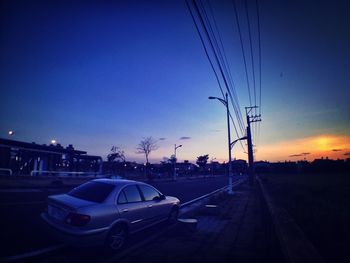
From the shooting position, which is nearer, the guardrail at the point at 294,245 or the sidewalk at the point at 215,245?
the guardrail at the point at 294,245

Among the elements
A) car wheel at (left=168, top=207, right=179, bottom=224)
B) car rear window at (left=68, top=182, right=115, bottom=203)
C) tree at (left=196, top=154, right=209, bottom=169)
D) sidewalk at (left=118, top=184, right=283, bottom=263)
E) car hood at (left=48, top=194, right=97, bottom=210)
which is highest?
tree at (left=196, top=154, right=209, bottom=169)

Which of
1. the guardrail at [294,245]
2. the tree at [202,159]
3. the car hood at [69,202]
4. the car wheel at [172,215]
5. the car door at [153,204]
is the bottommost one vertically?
the car wheel at [172,215]

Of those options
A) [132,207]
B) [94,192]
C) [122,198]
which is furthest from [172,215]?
[94,192]

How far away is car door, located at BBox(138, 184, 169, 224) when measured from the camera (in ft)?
23.5

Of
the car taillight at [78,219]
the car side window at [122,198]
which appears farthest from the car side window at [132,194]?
A: the car taillight at [78,219]

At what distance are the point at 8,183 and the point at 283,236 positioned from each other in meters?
23.2

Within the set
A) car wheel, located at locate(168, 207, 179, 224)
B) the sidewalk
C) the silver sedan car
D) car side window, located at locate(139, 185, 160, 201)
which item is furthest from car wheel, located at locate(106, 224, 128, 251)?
car wheel, located at locate(168, 207, 179, 224)

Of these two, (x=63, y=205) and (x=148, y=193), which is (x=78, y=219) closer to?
(x=63, y=205)

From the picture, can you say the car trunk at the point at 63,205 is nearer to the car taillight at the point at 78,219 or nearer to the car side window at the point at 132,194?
the car taillight at the point at 78,219

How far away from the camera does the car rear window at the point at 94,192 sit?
19.2ft

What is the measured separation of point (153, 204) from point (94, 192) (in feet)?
6.55

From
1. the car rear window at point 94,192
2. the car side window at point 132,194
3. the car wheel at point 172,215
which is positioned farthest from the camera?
the car wheel at point 172,215

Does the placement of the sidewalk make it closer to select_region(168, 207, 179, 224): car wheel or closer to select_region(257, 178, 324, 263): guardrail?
select_region(257, 178, 324, 263): guardrail

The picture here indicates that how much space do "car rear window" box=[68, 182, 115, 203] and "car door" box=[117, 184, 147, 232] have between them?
37 centimetres
